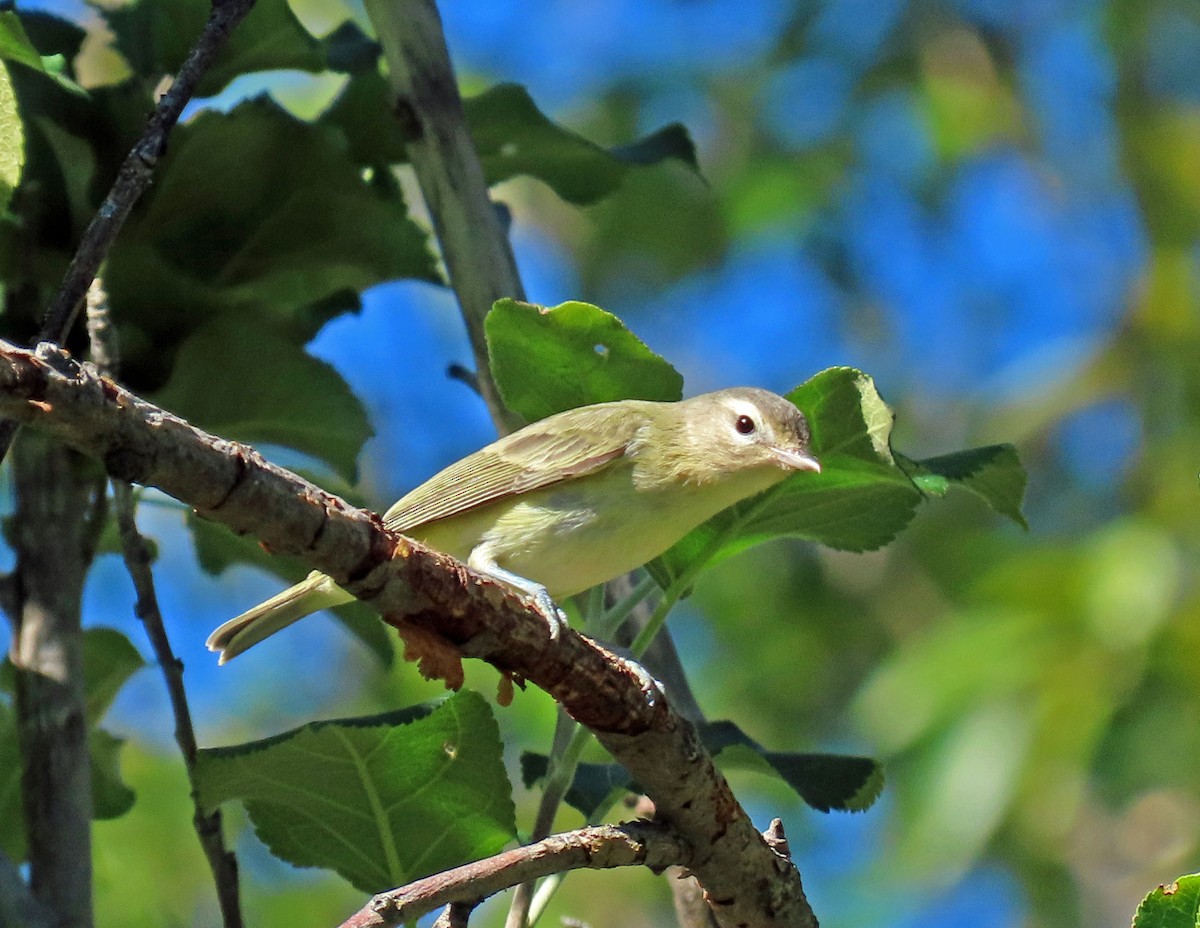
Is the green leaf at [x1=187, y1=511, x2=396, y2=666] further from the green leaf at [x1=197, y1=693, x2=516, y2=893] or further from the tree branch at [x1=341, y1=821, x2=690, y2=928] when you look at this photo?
the tree branch at [x1=341, y1=821, x2=690, y2=928]

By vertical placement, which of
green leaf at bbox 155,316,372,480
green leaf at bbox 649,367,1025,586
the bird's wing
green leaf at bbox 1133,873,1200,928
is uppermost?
green leaf at bbox 155,316,372,480

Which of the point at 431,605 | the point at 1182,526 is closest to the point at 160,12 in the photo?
the point at 431,605

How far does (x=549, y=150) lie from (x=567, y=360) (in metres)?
0.84

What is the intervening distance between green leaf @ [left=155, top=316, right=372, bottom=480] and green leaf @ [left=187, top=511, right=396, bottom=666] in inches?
5.8

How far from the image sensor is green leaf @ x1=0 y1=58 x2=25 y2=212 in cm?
191

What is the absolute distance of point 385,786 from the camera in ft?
6.88

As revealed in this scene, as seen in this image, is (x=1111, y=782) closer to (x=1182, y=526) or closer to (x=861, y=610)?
(x=1182, y=526)

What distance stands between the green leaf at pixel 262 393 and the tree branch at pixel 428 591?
1.10 meters

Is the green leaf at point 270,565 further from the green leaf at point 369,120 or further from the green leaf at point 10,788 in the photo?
the green leaf at point 369,120

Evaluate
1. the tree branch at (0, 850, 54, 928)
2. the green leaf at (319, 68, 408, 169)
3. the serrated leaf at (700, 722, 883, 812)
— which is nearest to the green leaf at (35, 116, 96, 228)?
the green leaf at (319, 68, 408, 169)

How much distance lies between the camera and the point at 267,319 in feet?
9.23

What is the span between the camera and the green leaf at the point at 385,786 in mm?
2035

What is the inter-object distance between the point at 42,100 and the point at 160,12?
0.96 feet

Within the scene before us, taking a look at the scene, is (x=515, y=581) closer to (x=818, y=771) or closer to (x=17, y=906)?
(x=818, y=771)
